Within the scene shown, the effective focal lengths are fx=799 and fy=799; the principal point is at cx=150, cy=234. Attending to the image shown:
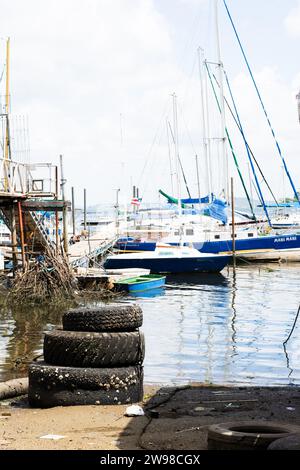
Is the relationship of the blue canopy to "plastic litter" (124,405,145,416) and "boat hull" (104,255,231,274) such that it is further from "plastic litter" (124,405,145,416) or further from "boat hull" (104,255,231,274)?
"plastic litter" (124,405,145,416)

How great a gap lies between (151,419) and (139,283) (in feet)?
82.1

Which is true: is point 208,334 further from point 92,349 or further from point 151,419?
point 151,419

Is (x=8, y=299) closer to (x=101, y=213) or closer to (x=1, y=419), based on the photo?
(x=1, y=419)

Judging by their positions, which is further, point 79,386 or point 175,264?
point 175,264

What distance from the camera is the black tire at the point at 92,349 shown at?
35.3 ft

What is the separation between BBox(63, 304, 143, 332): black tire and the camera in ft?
37.2

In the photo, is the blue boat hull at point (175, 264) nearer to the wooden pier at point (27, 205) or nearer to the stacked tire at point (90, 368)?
the wooden pier at point (27, 205)

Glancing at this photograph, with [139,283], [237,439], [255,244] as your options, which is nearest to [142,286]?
[139,283]

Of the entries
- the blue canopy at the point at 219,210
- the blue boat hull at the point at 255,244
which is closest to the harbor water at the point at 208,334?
the blue boat hull at the point at 255,244

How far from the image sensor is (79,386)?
10508mm

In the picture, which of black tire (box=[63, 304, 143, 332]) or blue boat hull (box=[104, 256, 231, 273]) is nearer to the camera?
black tire (box=[63, 304, 143, 332])

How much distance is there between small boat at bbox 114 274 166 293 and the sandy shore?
22343 mm

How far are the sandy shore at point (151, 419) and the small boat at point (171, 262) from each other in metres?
33.4

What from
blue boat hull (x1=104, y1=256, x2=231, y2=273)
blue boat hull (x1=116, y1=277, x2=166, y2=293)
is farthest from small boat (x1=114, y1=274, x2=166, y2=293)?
blue boat hull (x1=104, y1=256, x2=231, y2=273)
